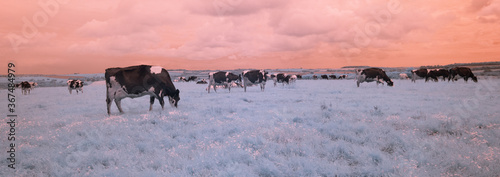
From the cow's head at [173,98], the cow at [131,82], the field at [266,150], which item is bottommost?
the field at [266,150]

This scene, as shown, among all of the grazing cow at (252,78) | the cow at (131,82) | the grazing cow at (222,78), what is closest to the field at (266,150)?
the cow at (131,82)

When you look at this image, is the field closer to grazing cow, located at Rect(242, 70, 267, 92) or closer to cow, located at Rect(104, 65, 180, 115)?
cow, located at Rect(104, 65, 180, 115)

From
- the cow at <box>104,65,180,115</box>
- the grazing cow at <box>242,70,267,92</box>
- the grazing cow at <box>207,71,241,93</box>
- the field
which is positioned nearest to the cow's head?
the cow at <box>104,65,180,115</box>

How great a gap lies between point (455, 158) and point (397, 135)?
1.55 metres

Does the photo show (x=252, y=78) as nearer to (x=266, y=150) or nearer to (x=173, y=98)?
(x=173, y=98)

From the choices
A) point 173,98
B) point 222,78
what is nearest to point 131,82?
point 173,98

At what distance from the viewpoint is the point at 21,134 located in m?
6.78

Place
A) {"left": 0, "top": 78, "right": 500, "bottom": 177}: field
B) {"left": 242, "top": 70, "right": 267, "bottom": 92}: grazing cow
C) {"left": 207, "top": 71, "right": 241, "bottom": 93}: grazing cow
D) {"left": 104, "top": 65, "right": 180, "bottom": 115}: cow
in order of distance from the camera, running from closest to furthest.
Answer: {"left": 0, "top": 78, "right": 500, "bottom": 177}: field
{"left": 104, "top": 65, "right": 180, "bottom": 115}: cow
{"left": 207, "top": 71, "right": 241, "bottom": 93}: grazing cow
{"left": 242, "top": 70, "right": 267, "bottom": 92}: grazing cow

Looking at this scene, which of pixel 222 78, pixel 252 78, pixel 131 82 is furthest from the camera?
pixel 252 78

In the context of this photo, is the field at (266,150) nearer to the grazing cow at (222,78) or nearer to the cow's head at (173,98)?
the cow's head at (173,98)

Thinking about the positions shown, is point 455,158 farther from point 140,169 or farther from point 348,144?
point 140,169

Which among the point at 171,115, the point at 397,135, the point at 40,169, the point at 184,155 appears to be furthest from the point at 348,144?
the point at 171,115

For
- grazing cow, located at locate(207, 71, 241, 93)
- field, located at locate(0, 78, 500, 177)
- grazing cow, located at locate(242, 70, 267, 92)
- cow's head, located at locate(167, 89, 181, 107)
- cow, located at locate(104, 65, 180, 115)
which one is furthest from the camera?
grazing cow, located at locate(242, 70, 267, 92)

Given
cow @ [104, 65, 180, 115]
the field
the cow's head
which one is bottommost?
the field
